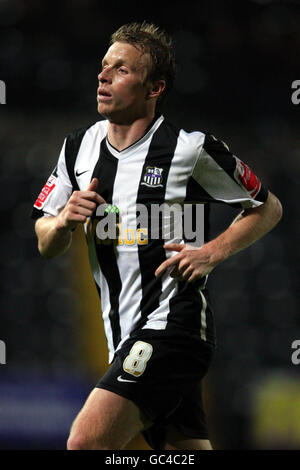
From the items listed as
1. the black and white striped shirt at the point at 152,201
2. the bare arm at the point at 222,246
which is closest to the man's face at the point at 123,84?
the black and white striped shirt at the point at 152,201

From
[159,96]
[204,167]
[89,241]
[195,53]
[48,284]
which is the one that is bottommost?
[48,284]

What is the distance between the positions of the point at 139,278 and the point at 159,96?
0.81 m

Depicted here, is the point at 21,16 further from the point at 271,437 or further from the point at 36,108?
the point at 271,437

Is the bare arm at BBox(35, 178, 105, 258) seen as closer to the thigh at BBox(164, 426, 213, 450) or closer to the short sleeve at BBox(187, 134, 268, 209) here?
the short sleeve at BBox(187, 134, 268, 209)

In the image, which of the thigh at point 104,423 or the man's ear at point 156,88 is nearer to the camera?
the thigh at point 104,423

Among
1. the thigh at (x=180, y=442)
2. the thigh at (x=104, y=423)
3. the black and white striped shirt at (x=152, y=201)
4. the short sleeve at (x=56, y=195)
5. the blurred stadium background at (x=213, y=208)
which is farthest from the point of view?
the blurred stadium background at (x=213, y=208)

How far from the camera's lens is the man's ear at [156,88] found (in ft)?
9.58

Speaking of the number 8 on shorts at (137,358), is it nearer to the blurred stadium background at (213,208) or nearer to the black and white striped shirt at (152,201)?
the black and white striped shirt at (152,201)

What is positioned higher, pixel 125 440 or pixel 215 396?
pixel 125 440

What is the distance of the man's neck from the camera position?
287 cm

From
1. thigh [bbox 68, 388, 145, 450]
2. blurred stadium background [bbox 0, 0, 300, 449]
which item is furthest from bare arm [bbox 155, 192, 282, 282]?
blurred stadium background [bbox 0, 0, 300, 449]

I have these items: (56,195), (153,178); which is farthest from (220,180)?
(56,195)

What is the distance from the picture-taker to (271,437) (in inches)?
208
